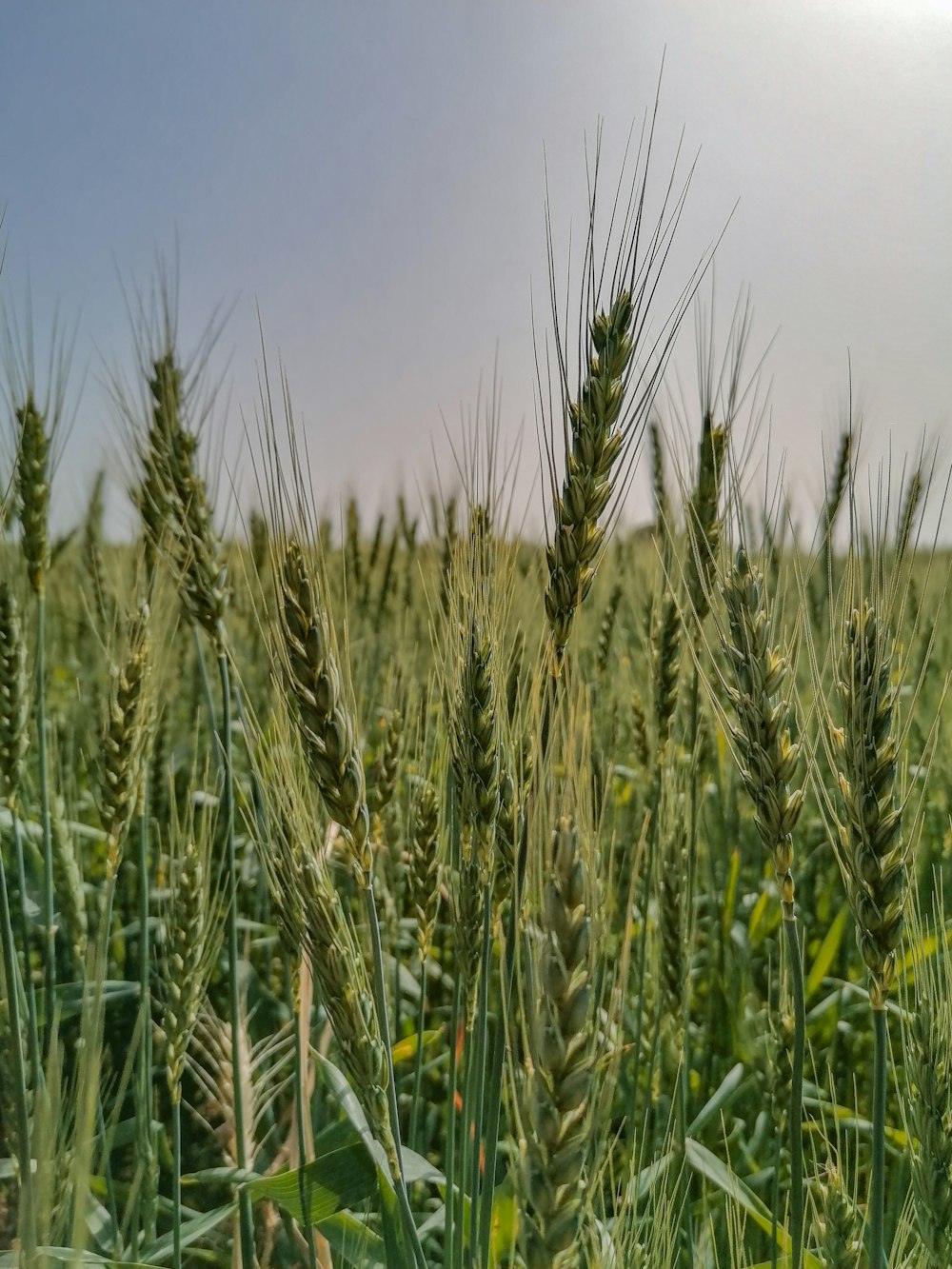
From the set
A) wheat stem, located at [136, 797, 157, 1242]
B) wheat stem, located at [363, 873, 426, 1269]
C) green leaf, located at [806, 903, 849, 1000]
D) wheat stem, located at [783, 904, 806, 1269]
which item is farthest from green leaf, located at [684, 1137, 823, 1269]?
green leaf, located at [806, 903, 849, 1000]

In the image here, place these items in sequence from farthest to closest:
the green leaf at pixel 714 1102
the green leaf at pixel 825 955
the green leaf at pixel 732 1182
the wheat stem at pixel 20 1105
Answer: the green leaf at pixel 825 955, the green leaf at pixel 714 1102, the green leaf at pixel 732 1182, the wheat stem at pixel 20 1105

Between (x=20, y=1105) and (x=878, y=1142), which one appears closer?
(x=878, y=1142)

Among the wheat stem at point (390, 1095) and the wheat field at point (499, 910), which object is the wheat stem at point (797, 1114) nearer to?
the wheat field at point (499, 910)

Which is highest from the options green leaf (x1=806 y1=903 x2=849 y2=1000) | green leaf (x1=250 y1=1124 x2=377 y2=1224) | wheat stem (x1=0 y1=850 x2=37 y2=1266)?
wheat stem (x1=0 y1=850 x2=37 y2=1266)

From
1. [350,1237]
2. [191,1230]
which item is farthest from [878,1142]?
[191,1230]

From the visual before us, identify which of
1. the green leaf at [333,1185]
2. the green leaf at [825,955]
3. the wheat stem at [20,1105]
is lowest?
A: the green leaf at [825,955]

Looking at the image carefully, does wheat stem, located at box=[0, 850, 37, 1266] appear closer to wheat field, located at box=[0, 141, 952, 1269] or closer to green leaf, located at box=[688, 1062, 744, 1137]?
wheat field, located at box=[0, 141, 952, 1269]

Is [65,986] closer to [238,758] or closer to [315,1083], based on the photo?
[315,1083]

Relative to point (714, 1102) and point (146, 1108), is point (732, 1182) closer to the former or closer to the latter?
point (714, 1102)

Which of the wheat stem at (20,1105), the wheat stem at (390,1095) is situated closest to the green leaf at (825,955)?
the wheat stem at (390,1095)

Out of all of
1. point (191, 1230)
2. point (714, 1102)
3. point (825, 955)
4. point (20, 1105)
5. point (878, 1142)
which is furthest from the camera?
point (825, 955)

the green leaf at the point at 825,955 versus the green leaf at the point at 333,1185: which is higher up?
the green leaf at the point at 333,1185

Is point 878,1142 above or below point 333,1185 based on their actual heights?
above

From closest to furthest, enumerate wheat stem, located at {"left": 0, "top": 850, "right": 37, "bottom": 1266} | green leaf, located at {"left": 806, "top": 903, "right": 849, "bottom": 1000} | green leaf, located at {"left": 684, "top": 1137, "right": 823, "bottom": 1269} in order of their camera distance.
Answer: wheat stem, located at {"left": 0, "top": 850, "right": 37, "bottom": 1266} → green leaf, located at {"left": 684, "top": 1137, "right": 823, "bottom": 1269} → green leaf, located at {"left": 806, "top": 903, "right": 849, "bottom": 1000}
